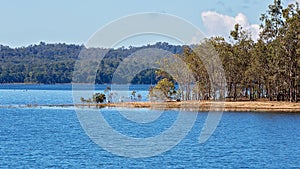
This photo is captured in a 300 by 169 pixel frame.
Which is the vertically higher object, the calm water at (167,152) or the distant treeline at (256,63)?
the distant treeline at (256,63)

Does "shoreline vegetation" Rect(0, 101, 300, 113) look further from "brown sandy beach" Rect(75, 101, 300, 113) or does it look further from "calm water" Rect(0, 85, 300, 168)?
"calm water" Rect(0, 85, 300, 168)

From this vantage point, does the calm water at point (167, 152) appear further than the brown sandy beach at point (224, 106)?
No

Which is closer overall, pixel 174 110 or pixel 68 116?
pixel 68 116

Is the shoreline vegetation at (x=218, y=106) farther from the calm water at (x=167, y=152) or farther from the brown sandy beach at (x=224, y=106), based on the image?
the calm water at (x=167, y=152)

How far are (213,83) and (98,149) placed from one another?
51606 mm

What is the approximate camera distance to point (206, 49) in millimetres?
101375

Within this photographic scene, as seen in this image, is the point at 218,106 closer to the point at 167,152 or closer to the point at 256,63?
the point at 256,63

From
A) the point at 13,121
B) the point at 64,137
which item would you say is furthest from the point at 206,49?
the point at 64,137

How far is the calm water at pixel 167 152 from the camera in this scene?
4538 centimetres

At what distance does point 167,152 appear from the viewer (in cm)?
5047

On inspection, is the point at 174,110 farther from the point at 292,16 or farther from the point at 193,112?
the point at 292,16

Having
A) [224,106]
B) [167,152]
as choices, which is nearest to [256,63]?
[224,106]

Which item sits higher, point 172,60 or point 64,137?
point 172,60

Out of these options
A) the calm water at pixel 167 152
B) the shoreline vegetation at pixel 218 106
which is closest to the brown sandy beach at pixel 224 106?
the shoreline vegetation at pixel 218 106
